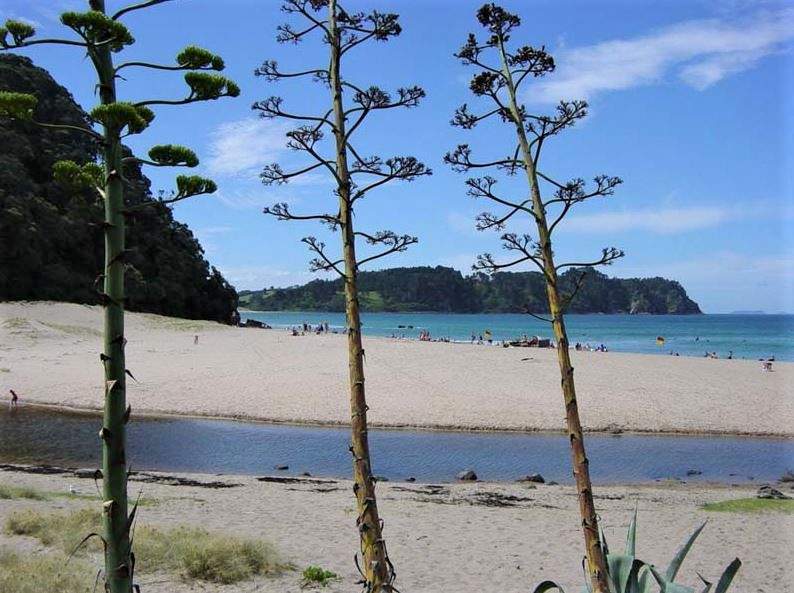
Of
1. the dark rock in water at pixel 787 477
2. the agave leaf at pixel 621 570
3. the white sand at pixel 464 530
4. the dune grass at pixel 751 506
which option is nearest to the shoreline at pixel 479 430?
the dark rock in water at pixel 787 477

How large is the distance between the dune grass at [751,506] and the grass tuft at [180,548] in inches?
397

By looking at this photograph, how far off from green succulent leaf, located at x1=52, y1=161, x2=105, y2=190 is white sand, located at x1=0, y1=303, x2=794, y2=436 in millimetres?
23175

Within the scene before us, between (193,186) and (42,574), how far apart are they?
6.66 m

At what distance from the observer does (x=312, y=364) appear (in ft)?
127

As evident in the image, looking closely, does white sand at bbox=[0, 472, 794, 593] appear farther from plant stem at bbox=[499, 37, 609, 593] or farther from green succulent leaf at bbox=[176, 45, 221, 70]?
green succulent leaf at bbox=[176, 45, 221, 70]

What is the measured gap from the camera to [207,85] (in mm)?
3941

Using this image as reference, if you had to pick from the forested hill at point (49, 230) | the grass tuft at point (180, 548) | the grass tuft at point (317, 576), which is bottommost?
the grass tuft at point (317, 576)

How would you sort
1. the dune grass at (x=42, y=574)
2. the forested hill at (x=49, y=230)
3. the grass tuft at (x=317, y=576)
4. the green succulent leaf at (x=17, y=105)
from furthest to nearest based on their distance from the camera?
the forested hill at (x=49, y=230)
the grass tuft at (x=317, y=576)
the dune grass at (x=42, y=574)
the green succulent leaf at (x=17, y=105)

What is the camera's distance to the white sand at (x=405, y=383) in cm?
2783

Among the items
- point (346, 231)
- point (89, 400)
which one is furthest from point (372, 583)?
point (89, 400)

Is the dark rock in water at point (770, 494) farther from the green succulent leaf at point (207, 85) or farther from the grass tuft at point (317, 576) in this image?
the green succulent leaf at point (207, 85)

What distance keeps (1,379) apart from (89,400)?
6792mm

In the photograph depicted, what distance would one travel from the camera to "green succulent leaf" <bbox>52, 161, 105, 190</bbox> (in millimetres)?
4020

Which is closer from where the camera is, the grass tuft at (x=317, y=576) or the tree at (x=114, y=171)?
the tree at (x=114, y=171)
